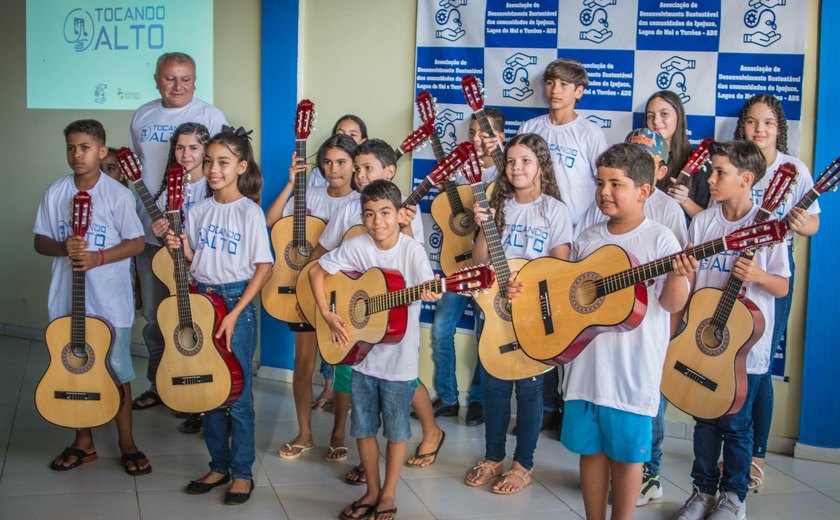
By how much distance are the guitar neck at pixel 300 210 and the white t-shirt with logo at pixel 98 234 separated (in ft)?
2.21

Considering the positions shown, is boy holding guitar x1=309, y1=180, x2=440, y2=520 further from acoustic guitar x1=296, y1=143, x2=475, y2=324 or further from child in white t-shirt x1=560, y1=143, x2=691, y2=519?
child in white t-shirt x1=560, y1=143, x2=691, y2=519

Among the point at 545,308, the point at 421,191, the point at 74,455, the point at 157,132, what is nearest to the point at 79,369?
the point at 74,455

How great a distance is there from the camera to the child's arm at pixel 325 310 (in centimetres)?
325

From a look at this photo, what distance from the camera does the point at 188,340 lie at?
3377 mm

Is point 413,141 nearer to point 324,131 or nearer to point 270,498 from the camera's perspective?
point 324,131

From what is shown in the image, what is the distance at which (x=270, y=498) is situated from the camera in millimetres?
3482

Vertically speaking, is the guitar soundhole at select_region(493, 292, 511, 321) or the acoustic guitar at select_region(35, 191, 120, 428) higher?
the guitar soundhole at select_region(493, 292, 511, 321)

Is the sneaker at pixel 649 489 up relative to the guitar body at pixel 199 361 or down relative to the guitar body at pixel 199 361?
down

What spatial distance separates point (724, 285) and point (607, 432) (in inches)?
33.5

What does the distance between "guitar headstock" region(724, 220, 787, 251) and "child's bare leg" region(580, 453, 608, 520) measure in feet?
2.60

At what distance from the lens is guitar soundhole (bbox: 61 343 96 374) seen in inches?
140

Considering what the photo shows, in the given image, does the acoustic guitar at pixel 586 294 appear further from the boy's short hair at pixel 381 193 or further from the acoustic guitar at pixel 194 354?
the acoustic guitar at pixel 194 354

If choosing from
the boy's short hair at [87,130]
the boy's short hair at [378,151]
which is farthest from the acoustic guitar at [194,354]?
the boy's short hair at [378,151]

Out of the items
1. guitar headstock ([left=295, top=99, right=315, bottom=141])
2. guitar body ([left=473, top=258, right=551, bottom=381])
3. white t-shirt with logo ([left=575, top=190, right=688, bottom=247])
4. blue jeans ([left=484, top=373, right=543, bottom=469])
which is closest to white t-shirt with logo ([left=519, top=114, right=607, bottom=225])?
white t-shirt with logo ([left=575, top=190, right=688, bottom=247])
